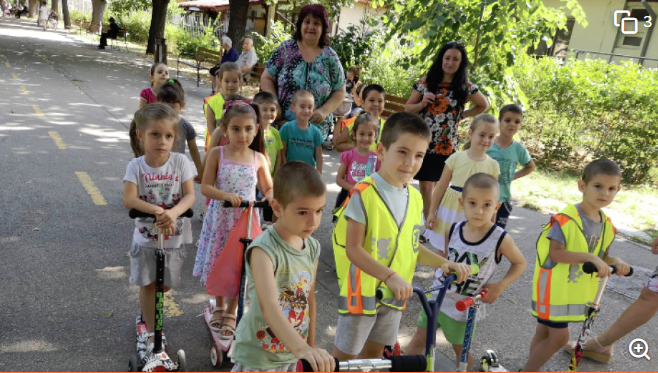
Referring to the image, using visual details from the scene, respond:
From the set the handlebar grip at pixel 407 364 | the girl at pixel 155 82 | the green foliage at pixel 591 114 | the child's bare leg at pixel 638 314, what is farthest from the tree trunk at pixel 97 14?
the handlebar grip at pixel 407 364

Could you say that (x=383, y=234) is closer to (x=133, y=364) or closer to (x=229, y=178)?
(x=229, y=178)

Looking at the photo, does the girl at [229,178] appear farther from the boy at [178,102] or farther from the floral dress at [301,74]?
the floral dress at [301,74]

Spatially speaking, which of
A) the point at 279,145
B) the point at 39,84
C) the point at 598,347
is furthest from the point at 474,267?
the point at 39,84

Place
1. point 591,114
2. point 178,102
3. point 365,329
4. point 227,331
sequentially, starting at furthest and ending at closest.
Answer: point 591,114, point 178,102, point 227,331, point 365,329

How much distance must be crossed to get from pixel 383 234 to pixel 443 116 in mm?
3326

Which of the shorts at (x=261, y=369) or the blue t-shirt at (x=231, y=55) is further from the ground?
the blue t-shirt at (x=231, y=55)

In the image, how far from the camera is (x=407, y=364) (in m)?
1.74

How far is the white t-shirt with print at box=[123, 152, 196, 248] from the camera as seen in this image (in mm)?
3248

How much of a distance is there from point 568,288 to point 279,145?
2.69 meters

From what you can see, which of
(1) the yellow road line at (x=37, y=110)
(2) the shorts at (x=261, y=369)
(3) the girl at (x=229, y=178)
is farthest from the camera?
(1) the yellow road line at (x=37, y=110)

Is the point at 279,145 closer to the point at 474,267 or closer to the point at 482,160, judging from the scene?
the point at 482,160

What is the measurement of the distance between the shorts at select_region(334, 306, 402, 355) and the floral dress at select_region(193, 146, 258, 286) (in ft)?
4.36

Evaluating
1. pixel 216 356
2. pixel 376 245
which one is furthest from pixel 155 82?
pixel 376 245

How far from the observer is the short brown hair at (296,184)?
2.29 meters
